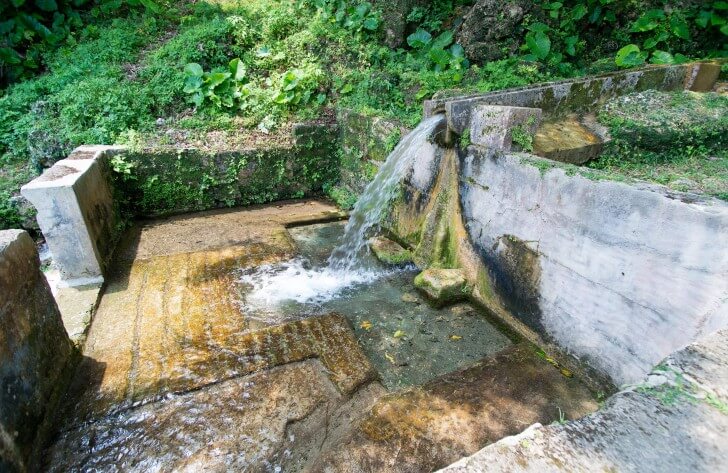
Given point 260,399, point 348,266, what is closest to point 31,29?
point 348,266

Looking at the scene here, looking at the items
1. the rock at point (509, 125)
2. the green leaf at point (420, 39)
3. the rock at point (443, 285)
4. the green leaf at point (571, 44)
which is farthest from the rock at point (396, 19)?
the rock at point (443, 285)

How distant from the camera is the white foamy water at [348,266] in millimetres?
4176

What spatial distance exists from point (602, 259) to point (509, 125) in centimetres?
140

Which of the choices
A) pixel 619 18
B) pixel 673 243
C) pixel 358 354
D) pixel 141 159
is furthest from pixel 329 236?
pixel 619 18

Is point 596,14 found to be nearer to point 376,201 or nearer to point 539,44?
point 539,44

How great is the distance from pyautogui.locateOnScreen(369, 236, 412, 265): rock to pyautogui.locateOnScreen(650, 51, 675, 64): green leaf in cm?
439

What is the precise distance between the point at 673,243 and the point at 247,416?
2876 mm

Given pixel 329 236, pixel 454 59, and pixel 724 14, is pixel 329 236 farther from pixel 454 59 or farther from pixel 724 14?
pixel 724 14

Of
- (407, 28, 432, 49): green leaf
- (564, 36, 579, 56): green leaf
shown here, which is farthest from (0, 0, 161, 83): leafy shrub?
(564, 36, 579, 56): green leaf

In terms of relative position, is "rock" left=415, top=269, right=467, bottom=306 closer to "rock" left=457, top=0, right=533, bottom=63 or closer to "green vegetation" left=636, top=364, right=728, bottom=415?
"green vegetation" left=636, top=364, right=728, bottom=415

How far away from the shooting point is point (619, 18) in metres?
6.40

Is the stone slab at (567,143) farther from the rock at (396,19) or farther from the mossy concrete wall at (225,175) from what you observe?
the rock at (396,19)

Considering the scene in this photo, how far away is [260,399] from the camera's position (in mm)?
2822

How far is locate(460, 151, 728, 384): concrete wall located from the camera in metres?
2.23
